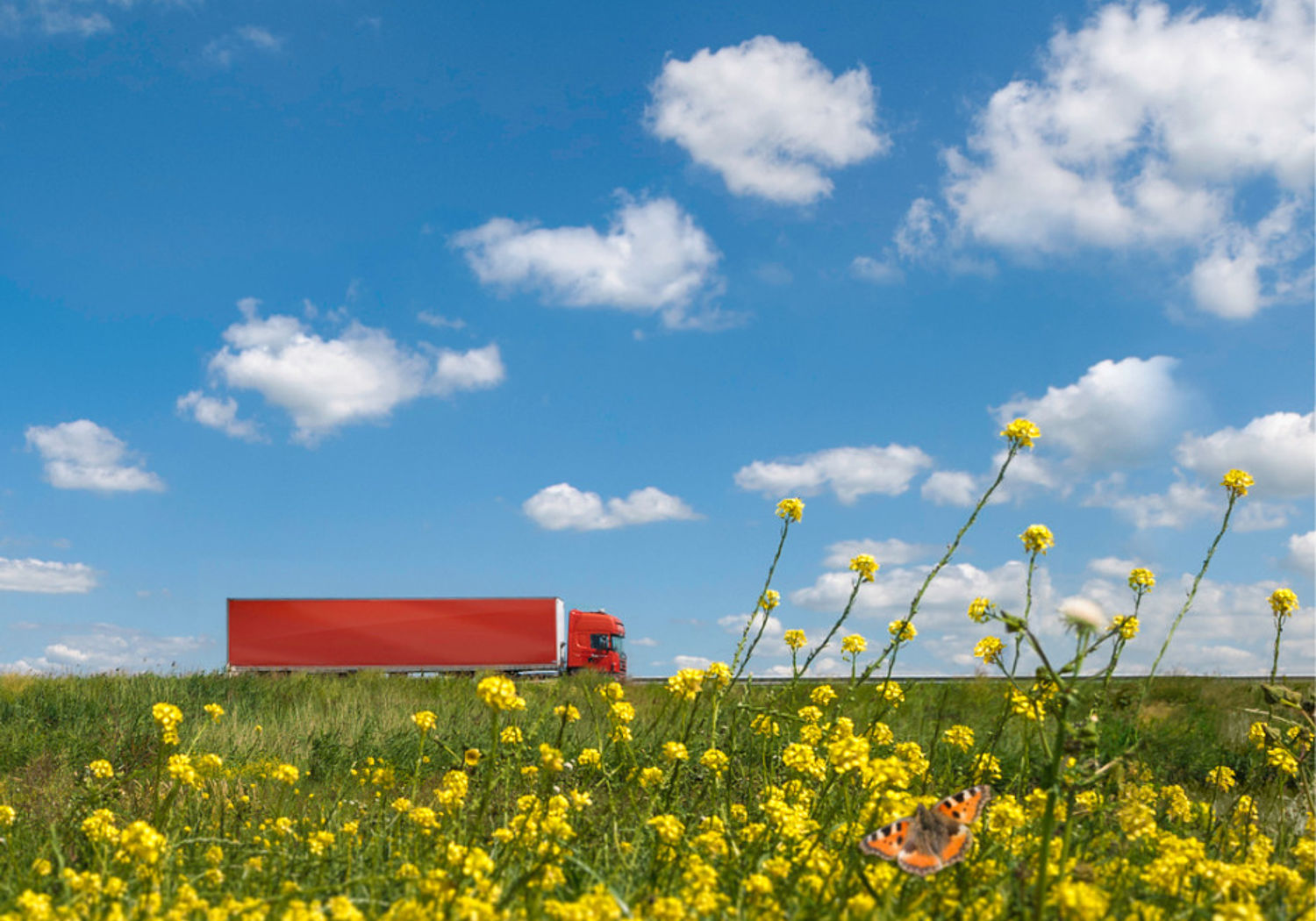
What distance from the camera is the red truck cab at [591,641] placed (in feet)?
115

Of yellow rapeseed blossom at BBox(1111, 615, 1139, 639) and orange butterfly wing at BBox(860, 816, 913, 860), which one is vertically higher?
yellow rapeseed blossom at BBox(1111, 615, 1139, 639)

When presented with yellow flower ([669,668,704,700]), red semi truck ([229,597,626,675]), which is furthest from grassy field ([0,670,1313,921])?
red semi truck ([229,597,626,675])

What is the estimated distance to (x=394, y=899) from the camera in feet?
11.8

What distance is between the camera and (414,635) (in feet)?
117

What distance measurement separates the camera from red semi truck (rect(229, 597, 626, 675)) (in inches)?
1375

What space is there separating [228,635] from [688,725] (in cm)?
3344

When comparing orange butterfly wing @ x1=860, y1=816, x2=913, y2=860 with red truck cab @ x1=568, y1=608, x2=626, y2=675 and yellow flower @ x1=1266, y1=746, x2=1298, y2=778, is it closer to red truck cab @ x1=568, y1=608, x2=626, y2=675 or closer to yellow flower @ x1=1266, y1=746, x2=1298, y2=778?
yellow flower @ x1=1266, y1=746, x2=1298, y2=778

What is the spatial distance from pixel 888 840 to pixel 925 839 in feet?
0.52

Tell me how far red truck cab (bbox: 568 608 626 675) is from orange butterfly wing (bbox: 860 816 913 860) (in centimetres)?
3234

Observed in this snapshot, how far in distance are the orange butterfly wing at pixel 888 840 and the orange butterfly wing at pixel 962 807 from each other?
12 centimetres

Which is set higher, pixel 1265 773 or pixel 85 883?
pixel 85 883

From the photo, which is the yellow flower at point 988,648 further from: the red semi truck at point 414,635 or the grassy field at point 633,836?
the red semi truck at point 414,635

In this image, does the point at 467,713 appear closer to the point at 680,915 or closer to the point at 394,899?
the point at 394,899

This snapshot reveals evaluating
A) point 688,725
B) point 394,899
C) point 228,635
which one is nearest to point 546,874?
point 394,899
